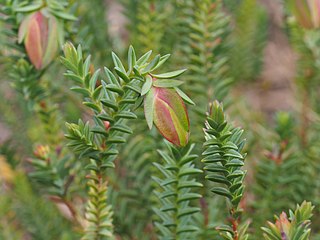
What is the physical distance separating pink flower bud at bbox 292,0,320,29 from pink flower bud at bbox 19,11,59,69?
1.87 ft

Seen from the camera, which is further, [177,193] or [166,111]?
[177,193]

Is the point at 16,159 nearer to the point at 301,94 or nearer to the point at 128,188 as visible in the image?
the point at 128,188

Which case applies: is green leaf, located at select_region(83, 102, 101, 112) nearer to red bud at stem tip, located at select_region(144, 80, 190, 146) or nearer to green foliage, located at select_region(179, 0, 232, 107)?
red bud at stem tip, located at select_region(144, 80, 190, 146)

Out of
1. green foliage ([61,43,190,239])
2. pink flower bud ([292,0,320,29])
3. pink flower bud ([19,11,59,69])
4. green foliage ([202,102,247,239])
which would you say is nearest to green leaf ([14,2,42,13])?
pink flower bud ([19,11,59,69])

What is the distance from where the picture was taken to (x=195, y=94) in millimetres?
1390

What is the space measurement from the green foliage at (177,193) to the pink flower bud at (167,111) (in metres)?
0.11

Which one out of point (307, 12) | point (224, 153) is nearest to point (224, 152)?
point (224, 153)

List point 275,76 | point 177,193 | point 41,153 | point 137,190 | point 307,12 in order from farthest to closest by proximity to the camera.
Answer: point 275,76 < point 137,190 < point 307,12 < point 41,153 < point 177,193

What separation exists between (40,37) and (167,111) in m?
0.38

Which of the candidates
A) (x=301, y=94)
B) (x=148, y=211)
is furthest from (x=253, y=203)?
(x=301, y=94)

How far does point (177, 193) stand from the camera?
3.23 feet

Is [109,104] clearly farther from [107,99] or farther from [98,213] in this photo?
[98,213]

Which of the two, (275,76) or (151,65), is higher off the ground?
(275,76)

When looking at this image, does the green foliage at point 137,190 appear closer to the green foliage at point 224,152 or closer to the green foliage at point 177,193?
the green foliage at point 177,193
